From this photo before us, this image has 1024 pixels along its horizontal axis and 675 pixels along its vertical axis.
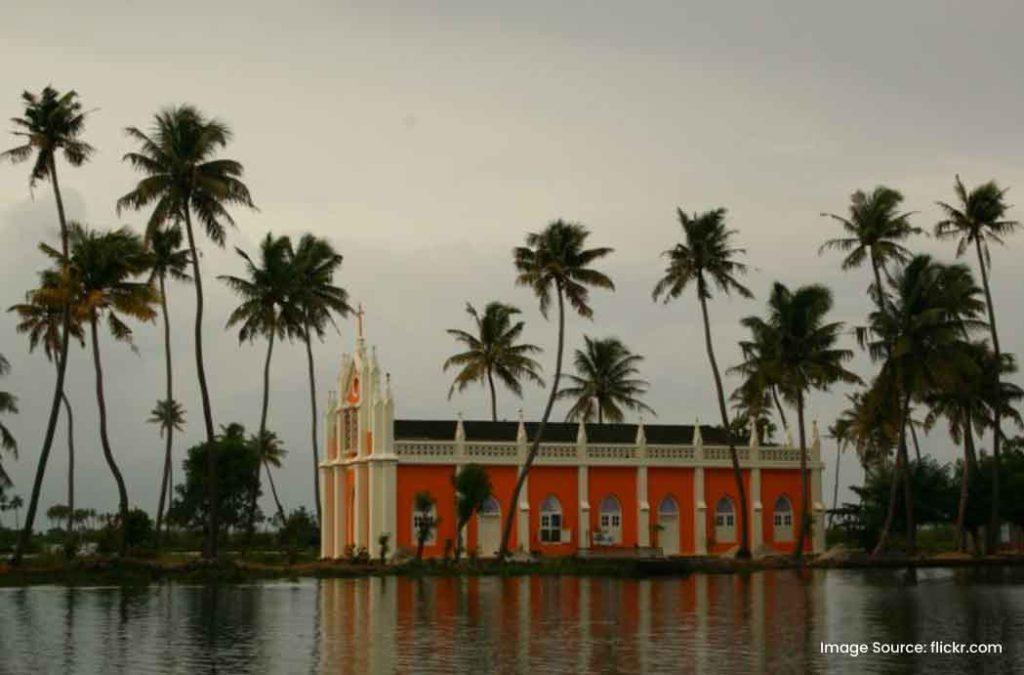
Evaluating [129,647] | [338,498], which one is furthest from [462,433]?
[129,647]

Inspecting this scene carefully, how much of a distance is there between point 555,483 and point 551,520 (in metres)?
1.65

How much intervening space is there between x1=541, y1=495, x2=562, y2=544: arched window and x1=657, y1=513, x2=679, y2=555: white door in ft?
16.1

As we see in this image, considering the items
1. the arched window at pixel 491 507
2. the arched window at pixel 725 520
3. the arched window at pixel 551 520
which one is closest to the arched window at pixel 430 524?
the arched window at pixel 491 507

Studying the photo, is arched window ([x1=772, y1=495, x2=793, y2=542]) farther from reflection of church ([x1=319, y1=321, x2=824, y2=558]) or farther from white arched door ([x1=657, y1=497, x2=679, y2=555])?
white arched door ([x1=657, y1=497, x2=679, y2=555])

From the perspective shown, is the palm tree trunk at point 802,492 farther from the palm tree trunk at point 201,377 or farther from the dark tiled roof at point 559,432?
the palm tree trunk at point 201,377

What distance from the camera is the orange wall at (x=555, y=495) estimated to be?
65.7 meters

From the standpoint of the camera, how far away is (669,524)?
225 ft

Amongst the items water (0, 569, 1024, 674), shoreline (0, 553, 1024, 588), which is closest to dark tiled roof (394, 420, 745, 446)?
shoreline (0, 553, 1024, 588)

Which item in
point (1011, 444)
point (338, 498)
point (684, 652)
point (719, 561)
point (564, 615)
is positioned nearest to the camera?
point (684, 652)

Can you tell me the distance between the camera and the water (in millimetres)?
23828

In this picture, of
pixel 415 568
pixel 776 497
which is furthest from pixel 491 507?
pixel 776 497

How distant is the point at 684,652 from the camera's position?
25344 millimetres

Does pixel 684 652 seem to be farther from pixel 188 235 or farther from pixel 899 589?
pixel 188 235

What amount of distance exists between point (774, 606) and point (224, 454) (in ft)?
Answer: 195
